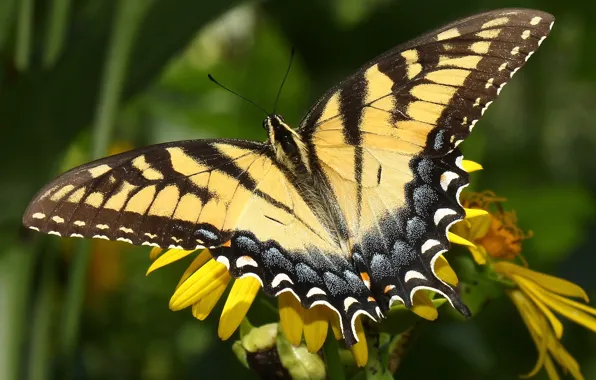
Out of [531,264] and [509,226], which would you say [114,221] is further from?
[531,264]

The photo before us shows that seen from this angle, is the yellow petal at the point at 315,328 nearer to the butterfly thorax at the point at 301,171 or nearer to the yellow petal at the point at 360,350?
the yellow petal at the point at 360,350

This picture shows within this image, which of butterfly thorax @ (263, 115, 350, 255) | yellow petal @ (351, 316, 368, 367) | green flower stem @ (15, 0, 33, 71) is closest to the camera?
yellow petal @ (351, 316, 368, 367)

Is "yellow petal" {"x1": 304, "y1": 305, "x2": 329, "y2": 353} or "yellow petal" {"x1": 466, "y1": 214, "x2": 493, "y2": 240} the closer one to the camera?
"yellow petal" {"x1": 304, "y1": 305, "x2": 329, "y2": 353}

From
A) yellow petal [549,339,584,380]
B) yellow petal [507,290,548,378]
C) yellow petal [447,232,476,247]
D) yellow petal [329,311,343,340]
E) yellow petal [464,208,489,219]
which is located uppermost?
yellow petal [464,208,489,219]

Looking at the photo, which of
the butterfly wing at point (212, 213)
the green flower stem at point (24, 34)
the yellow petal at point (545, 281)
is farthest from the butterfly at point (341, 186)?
the green flower stem at point (24, 34)

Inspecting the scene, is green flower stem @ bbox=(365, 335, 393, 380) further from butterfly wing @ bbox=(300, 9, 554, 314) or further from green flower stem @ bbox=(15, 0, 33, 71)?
green flower stem @ bbox=(15, 0, 33, 71)

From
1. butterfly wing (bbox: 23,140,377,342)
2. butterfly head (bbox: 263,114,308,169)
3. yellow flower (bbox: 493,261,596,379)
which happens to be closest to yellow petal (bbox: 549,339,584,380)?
yellow flower (bbox: 493,261,596,379)

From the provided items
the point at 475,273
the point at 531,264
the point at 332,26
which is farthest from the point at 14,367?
the point at 332,26
